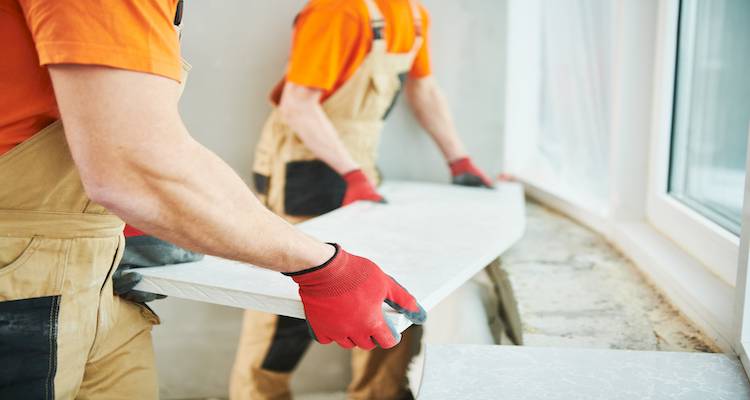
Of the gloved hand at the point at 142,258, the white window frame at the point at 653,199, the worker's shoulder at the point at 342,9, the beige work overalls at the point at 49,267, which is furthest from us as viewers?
the worker's shoulder at the point at 342,9

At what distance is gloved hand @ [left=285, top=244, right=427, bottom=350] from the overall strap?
1.01 metres

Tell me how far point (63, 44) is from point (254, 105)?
5.00 ft

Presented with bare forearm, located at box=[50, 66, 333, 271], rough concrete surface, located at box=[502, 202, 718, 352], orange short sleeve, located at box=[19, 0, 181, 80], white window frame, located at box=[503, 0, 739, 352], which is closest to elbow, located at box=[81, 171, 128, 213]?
bare forearm, located at box=[50, 66, 333, 271]

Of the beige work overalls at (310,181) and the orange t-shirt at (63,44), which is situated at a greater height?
the orange t-shirt at (63,44)

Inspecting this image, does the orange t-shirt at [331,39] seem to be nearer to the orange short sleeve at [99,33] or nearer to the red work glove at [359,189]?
the red work glove at [359,189]

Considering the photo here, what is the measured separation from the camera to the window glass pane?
1401 millimetres

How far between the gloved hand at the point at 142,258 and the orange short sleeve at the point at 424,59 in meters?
1.21

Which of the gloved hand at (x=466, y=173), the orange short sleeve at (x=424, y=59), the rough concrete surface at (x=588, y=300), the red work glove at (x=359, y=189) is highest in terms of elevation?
the orange short sleeve at (x=424, y=59)

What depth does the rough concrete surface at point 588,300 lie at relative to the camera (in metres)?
1.28

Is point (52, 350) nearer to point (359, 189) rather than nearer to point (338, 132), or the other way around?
point (359, 189)

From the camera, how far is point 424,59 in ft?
7.35

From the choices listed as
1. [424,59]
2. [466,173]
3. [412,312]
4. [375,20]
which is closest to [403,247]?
[412,312]

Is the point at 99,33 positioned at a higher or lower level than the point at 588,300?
higher

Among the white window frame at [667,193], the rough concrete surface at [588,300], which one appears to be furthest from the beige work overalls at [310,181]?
the white window frame at [667,193]
